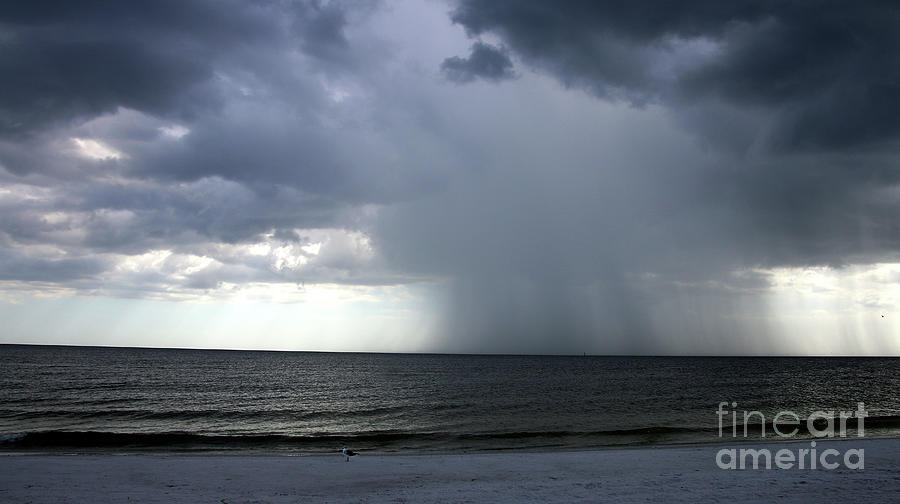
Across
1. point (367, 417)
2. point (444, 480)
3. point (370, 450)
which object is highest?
point (444, 480)

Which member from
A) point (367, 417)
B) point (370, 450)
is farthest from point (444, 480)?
point (367, 417)

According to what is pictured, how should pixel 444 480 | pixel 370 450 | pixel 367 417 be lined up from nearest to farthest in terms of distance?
pixel 444 480
pixel 370 450
pixel 367 417

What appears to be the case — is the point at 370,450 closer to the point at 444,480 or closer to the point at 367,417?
the point at 444,480

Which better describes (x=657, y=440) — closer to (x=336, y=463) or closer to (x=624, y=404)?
(x=336, y=463)

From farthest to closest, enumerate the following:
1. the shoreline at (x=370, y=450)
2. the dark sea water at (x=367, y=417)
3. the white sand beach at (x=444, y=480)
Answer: the dark sea water at (x=367, y=417) → the shoreline at (x=370, y=450) → the white sand beach at (x=444, y=480)

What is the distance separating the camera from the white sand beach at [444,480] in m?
14.9

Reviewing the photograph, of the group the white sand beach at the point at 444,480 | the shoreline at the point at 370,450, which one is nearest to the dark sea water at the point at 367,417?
the shoreline at the point at 370,450

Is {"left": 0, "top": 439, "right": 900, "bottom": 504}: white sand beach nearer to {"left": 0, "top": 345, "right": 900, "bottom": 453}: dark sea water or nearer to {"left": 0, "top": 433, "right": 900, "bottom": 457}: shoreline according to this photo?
{"left": 0, "top": 433, "right": 900, "bottom": 457}: shoreline

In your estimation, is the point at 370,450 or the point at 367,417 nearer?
the point at 370,450

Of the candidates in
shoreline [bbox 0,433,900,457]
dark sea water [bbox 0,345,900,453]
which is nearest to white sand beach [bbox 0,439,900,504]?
shoreline [bbox 0,433,900,457]

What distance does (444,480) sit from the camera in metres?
17.9

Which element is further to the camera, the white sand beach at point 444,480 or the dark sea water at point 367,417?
the dark sea water at point 367,417

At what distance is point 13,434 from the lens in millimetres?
31281

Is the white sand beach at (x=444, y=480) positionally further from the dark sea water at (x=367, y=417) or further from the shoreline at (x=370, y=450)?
the dark sea water at (x=367, y=417)
